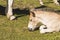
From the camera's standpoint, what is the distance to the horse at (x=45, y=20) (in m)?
7.64

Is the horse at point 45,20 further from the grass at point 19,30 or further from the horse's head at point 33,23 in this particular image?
the grass at point 19,30

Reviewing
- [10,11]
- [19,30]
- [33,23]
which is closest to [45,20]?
[33,23]

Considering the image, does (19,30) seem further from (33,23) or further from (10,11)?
(10,11)

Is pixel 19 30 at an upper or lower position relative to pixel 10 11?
lower

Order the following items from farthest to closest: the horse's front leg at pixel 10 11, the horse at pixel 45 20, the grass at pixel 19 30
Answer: the horse's front leg at pixel 10 11 → the horse at pixel 45 20 → the grass at pixel 19 30

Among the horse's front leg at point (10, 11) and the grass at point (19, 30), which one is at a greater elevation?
the horse's front leg at point (10, 11)

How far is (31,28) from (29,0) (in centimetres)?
445

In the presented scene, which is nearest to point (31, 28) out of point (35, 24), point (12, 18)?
point (35, 24)

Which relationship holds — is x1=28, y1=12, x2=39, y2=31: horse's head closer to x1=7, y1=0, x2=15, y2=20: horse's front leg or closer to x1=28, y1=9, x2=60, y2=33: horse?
x1=28, y1=9, x2=60, y2=33: horse

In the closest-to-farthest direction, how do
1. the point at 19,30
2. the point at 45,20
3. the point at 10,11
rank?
the point at 45,20, the point at 19,30, the point at 10,11

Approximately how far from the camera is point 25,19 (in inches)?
361

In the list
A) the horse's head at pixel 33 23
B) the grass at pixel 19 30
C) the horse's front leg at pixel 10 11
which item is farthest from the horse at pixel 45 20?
the horse's front leg at pixel 10 11

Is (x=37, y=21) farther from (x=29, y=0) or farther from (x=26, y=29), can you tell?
(x=29, y=0)

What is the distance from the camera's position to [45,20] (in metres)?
7.78
